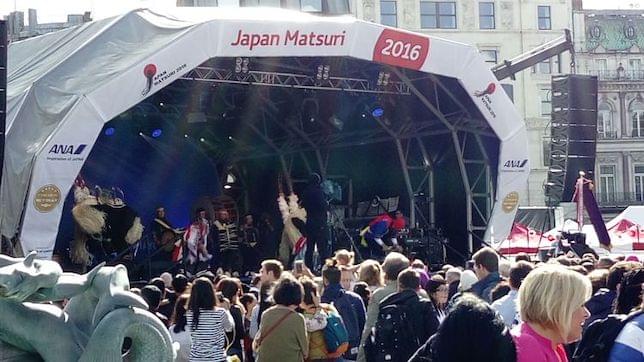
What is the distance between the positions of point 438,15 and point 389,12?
2226mm

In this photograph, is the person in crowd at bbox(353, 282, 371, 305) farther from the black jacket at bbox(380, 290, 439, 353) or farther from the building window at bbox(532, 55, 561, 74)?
the building window at bbox(532, 55, 561, 74)

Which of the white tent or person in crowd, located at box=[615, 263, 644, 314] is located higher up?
the white tent

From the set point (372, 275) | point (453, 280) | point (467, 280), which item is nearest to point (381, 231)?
point (453, 280)

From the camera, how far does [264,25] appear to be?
50.4 feet

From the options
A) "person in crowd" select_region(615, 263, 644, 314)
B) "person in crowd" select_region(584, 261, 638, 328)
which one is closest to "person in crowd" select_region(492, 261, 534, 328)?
"person in crowd" select_region(584, 261, 638, 328)

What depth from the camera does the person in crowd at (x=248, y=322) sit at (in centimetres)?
891

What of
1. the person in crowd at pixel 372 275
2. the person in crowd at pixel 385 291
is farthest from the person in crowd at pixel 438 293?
the person in crowd at pixel 372 275

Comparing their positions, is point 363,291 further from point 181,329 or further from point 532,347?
point 532,347

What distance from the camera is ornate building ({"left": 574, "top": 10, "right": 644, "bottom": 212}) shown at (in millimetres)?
53094

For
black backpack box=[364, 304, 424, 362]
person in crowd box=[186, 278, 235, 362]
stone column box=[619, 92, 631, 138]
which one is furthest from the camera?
stone column box=[619, 92, 631, 138]

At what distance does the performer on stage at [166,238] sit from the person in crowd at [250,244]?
4.00 ft

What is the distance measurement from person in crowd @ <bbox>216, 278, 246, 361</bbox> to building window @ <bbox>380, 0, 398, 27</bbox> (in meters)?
40.5

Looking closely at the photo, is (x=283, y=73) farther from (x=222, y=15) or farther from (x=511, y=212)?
(x=511, y=212)

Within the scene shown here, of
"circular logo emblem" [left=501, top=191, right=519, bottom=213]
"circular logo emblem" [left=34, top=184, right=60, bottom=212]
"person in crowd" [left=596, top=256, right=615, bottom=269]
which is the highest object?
"circular logo emblem" [left=34, top=184, right=60, bottom=212]
